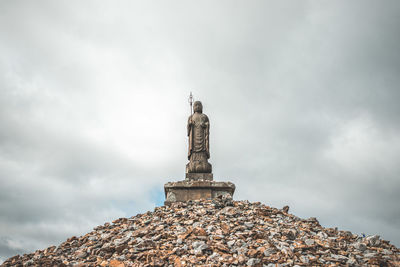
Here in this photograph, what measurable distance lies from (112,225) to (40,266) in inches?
116

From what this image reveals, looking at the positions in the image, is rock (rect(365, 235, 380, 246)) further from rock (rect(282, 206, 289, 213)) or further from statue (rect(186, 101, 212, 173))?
statue (rect(186, 101, 212, 173))

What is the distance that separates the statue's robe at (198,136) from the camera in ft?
48.1

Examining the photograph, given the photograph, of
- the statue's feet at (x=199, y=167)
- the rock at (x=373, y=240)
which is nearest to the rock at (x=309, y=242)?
the rock at (x=373, y=240)

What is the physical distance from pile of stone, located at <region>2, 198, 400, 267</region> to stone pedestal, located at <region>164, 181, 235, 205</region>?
128 centimetres

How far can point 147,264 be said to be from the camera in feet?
25.5

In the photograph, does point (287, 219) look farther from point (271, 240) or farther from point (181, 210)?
point (181, 210)

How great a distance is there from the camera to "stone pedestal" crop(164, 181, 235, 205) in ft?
42.6

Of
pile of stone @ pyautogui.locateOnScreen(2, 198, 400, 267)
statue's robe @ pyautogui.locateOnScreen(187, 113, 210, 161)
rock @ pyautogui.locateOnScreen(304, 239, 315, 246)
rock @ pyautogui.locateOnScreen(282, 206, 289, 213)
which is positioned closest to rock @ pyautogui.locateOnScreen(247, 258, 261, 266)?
pile of stone @ pyautogui.locateOnScreen(2, 198, 400, 267)

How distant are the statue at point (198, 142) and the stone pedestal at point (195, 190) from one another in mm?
1011

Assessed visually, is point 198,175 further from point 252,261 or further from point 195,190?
point 252,261

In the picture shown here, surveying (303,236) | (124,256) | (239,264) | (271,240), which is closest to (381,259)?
(303,236)

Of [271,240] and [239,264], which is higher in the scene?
[271,240]

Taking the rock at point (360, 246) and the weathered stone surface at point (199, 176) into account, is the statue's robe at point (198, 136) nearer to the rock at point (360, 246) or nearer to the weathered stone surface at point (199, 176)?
the weathered stone surface at point (199, 176)

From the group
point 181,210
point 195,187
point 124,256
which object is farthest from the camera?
point 195,187
